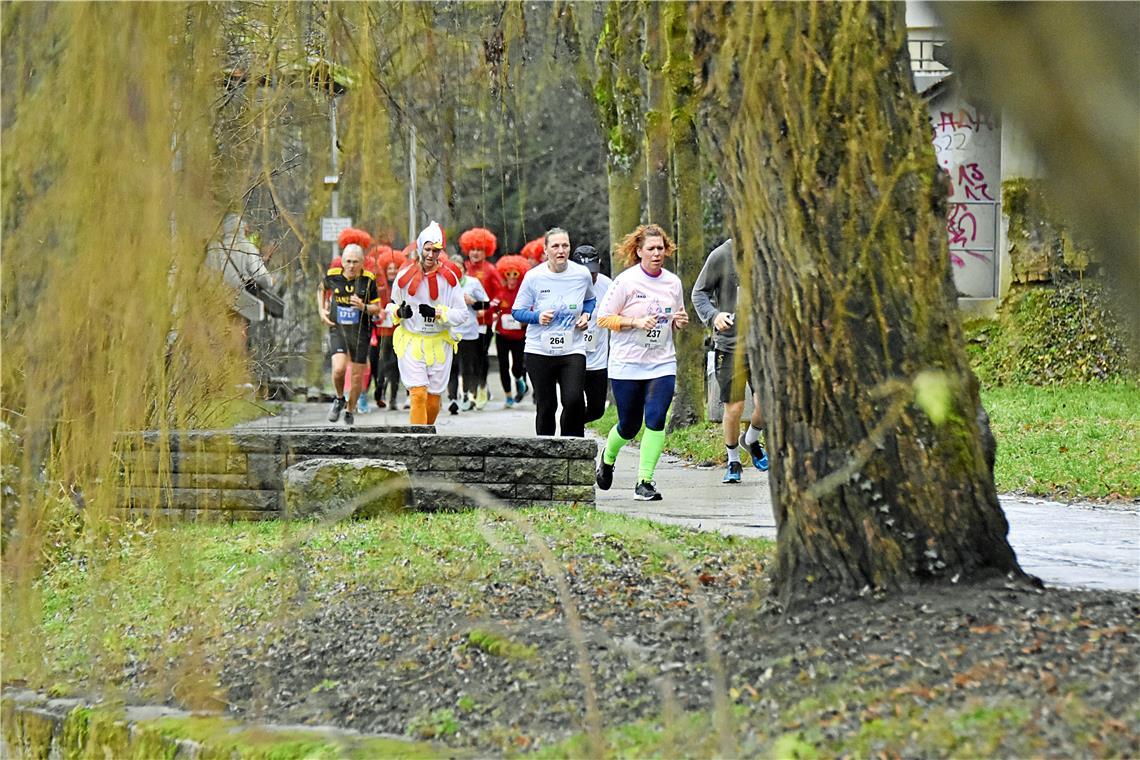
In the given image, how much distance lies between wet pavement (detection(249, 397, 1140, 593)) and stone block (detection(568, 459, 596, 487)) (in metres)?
0.30

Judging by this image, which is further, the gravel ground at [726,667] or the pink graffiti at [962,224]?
the pink graffiti at [962,224]

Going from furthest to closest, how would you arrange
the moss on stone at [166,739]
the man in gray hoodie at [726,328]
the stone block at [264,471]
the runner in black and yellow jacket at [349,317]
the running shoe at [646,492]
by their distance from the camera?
the runner in black and yellow jacket at [349,317]
the man in gray hoodie at [726,328]
the running shoe at [646,492]
the stone block at [264,471]
the moss on stone at [166,739]

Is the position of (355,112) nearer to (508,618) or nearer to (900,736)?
(508,618)

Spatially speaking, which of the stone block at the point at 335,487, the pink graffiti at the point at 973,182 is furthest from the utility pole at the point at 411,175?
the pink graffiti at the point at 973,182

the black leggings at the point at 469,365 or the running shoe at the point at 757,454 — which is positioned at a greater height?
the black leggings at the point at 469,365

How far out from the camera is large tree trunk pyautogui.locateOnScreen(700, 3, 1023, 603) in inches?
201

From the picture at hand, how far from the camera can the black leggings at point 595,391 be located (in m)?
12.6

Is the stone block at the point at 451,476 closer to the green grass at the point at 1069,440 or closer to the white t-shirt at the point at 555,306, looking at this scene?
the white t-shirt at the point at 555,306

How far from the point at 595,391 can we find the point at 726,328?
1902mm

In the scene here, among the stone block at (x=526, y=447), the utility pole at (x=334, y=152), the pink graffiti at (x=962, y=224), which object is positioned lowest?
the stone block at (x=526, y=447)

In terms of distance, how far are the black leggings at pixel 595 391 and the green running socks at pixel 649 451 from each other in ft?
4.78

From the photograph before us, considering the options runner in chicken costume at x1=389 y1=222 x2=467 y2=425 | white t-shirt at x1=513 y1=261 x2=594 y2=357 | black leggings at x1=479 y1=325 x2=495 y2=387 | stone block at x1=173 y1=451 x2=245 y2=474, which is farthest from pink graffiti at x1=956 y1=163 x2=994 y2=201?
stone block at x1=173 y1=451 x2=245 y2=474

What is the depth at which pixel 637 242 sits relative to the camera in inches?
433

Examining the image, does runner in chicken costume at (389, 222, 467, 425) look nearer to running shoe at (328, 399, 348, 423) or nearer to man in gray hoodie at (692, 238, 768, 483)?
man in gray hoodie at (692, 238, 768, 483)
